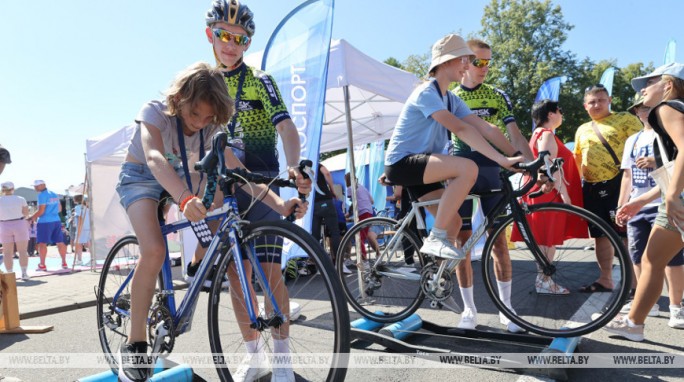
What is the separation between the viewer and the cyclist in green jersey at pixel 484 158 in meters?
3.59

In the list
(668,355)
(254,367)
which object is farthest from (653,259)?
(254,367)

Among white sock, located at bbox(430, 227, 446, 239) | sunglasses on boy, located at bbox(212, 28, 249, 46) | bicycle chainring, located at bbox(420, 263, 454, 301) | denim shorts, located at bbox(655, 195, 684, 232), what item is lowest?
bicycle chainring, located at bbox(420, 263, 454, 301)

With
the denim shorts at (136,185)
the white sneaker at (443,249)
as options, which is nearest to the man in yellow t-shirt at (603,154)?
the white sneaker at (443,249)

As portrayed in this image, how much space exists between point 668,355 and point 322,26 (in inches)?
163

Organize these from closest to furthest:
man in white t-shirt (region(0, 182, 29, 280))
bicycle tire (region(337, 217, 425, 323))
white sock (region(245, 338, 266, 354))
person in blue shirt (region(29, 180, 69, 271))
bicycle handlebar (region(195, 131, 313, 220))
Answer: bicycle handlebar (region(195, 131, 313, 220)), white sock (region(245, 338, 266, 354)), bicycle tire (region(337, 217, 425, 323)), man in white t-shirt (region(0, 182, 29, 280)), person in blue shirt (region(29, 180, 69, 271))

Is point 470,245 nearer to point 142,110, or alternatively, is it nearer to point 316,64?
point 142,110

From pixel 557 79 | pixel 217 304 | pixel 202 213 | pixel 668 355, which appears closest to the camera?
pixel 202 213

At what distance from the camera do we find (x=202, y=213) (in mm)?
2090

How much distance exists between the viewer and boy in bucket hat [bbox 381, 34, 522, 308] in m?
3.17

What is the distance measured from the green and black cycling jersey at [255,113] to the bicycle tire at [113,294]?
913 millimetres

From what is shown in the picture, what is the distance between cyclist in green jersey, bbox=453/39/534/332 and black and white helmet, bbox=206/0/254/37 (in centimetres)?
194

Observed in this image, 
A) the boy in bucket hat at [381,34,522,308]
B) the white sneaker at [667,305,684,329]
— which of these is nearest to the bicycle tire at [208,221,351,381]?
the boy in bucket hat at [381,34,522,308]

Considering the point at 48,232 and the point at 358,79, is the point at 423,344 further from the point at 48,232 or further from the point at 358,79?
the point at 48,232

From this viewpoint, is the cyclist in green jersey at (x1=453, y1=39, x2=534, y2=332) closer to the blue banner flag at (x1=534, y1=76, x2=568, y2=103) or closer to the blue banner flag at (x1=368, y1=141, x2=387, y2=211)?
the blue banner flag at (x1=534, y1=76, x2=568, y2=103)
